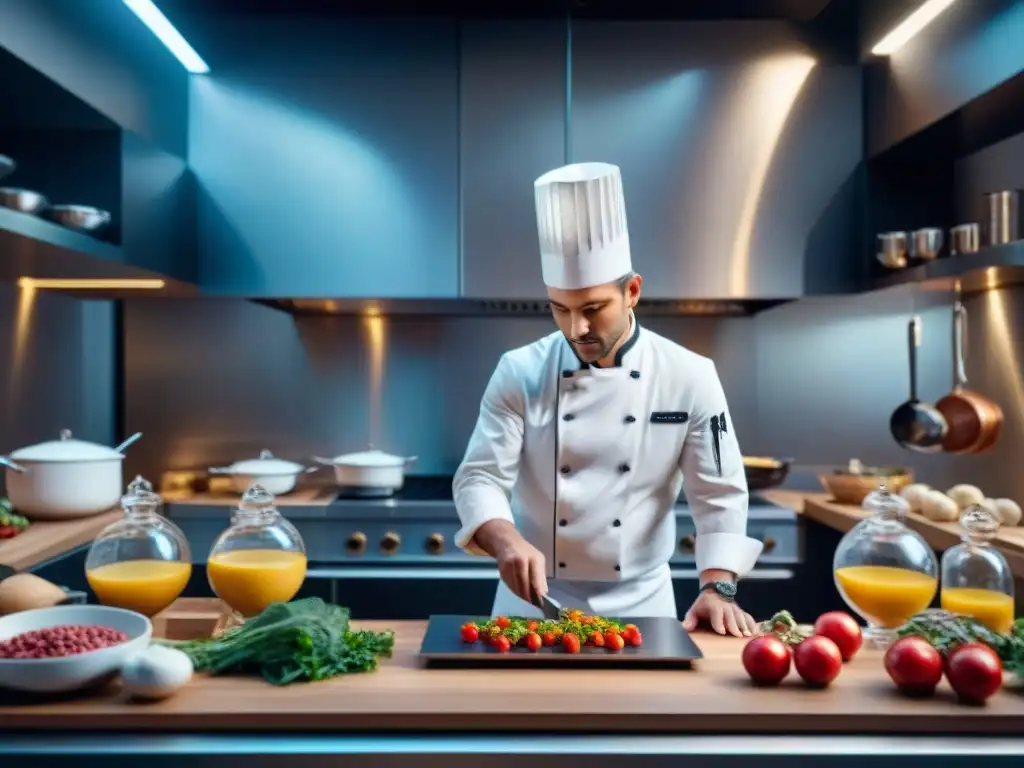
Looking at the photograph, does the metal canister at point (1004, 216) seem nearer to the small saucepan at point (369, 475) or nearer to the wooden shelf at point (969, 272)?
the wooden shelf at point (969, 272)

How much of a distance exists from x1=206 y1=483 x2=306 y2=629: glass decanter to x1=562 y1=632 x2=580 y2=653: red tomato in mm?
471

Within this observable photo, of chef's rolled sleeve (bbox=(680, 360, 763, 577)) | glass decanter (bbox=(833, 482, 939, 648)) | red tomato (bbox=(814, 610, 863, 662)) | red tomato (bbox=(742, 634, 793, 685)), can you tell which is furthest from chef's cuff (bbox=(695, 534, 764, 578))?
red tomato (bbox=(742, 634, 793, 685))

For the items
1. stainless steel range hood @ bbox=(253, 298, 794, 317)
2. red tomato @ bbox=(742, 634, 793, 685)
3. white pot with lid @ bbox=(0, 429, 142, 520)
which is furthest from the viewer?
stainless steel range hood @ bbox=(253, 298, 794, 317)

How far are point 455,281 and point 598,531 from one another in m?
1.49

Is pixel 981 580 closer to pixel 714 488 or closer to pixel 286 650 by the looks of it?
pixel 714 488

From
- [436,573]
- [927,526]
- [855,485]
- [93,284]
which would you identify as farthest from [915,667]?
[93,284]

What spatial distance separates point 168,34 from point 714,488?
2.27m

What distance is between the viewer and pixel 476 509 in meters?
1.85

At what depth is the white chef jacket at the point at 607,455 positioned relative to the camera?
204 centimetres

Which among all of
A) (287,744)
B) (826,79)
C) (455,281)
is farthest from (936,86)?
(287,744)

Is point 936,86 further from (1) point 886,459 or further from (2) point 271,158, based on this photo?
(2) point 271,158

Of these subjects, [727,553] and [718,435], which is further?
[718,435]

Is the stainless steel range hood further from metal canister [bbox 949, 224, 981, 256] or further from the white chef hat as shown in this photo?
the white chef hat

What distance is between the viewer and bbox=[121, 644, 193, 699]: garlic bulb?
1222 millimetres
